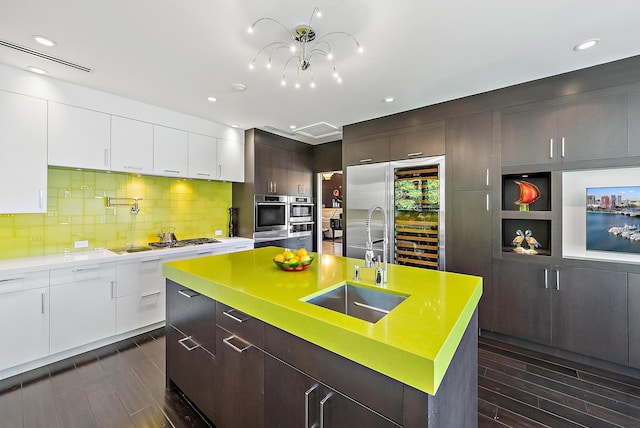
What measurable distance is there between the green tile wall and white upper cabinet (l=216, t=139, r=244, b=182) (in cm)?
37

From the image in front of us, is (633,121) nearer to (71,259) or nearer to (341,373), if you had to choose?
(341,373)

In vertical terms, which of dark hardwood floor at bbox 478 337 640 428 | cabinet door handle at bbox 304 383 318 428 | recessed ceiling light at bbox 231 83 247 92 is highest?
recessed ceiling light at bbox 231 83 247 92

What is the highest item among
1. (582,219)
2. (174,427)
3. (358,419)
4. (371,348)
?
(582,219)

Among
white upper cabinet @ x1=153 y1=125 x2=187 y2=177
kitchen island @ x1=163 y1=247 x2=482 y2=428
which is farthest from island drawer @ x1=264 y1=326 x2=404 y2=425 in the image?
white upper cabinet @ x1=153 y1=125 x2=187 y2=177

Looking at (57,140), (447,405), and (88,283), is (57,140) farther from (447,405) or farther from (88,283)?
(447,405)

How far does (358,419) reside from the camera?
0.97 m

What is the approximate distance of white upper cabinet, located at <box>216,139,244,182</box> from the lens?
4.02 m

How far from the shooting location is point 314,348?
110 centimetres

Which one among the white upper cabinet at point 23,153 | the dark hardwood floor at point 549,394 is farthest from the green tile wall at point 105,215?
the dark hardwood floor at point 549,394

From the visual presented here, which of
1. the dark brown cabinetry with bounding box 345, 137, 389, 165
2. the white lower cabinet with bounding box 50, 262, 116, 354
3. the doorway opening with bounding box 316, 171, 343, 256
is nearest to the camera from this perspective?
the white lower cabinet with bounding box 50, 262, 116, 354

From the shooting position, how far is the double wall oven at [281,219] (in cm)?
430

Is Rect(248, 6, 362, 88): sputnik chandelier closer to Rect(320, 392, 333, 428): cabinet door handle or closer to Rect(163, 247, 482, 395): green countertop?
Rect(163, 247, 482, 395): green countertop

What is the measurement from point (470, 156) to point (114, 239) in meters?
4.19

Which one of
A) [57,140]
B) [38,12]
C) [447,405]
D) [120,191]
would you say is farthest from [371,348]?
[120,191]
